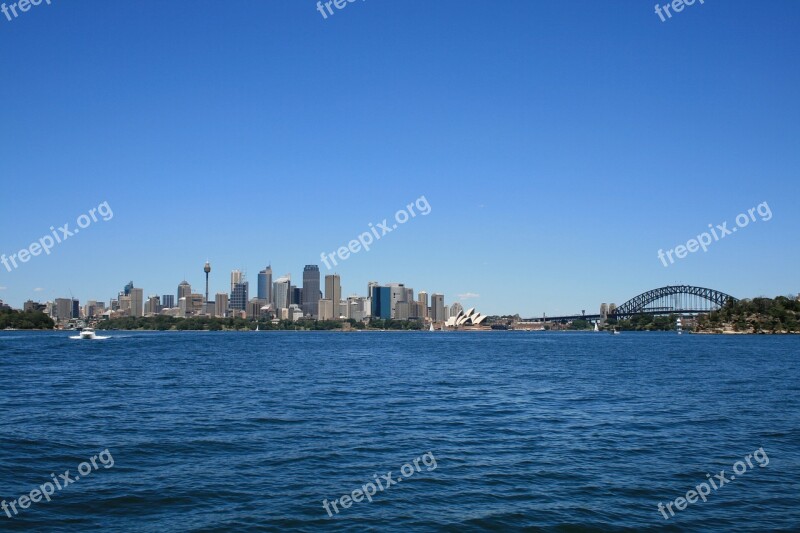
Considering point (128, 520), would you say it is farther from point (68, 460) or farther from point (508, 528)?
point (508, 528)

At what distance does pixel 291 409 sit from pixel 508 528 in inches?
814

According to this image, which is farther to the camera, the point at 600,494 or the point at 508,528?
the point at 600,494

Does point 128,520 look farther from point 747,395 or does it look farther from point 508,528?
point 747,395

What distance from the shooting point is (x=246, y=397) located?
40469mm

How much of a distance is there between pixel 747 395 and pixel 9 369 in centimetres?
5987

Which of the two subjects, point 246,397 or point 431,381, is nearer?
point 246,397

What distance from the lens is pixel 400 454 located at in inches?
945

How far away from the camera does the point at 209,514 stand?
16922 mm

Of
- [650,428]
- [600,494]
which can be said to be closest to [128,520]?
[600,494]

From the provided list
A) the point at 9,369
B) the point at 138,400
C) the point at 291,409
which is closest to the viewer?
the point at 291,409

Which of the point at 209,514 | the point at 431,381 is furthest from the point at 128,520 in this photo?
the point at 431,381

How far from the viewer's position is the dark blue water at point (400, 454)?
17094 millimetres

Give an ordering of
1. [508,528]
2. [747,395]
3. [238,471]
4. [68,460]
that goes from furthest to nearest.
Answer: [747,395]
[68,460]
[238,471]
[508,528]

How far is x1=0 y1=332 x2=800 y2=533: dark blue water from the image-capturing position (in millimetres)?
17094
